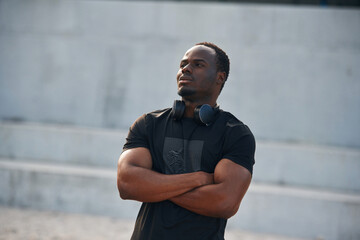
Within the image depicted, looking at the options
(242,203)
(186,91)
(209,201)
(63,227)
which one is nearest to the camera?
(209,201)

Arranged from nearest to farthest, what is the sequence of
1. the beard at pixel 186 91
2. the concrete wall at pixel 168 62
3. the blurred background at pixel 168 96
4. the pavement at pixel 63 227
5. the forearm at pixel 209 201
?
the forearm at pixel 209 201 < the beard at pixel 186 91 < the pavement at pixel 63 227 < the blurred background at pixel 168 96 < the concrete wall at pixel 168 62

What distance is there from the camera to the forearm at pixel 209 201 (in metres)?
1.65

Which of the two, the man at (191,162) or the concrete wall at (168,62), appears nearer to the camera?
the man at (191,162)

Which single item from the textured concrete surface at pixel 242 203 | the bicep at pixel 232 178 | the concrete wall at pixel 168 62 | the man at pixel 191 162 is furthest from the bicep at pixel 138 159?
the concrete wall at pixel 168 62

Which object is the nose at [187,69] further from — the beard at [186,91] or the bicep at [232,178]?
the bicep at [232,178]

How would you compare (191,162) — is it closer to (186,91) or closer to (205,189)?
(205,189)

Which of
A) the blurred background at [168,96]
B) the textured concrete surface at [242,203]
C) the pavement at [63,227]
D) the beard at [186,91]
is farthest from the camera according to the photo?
the blurred background at [168,96]

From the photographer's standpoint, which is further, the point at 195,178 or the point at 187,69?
the point at 187,69

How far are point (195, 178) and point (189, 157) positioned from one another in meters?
0.10

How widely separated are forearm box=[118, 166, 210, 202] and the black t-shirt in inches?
2.1

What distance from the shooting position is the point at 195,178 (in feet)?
5.50

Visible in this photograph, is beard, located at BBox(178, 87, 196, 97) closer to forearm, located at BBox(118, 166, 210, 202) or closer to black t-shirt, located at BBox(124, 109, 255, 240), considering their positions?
black t-shirt, located at BBox(124, 109, 255, 240)

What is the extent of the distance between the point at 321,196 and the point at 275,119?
1.64m

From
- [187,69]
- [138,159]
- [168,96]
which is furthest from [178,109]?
[168,96]
